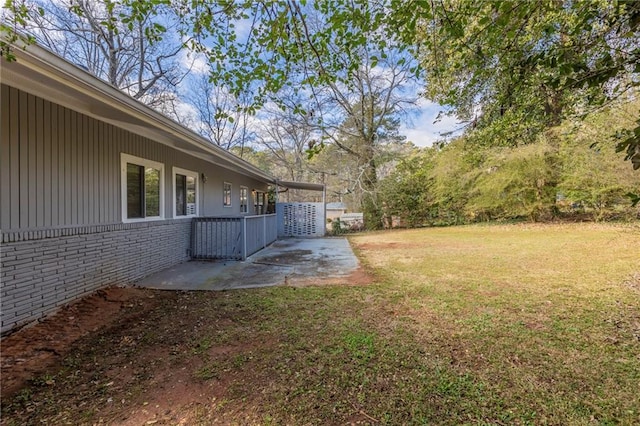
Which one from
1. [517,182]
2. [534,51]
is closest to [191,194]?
[534,51]

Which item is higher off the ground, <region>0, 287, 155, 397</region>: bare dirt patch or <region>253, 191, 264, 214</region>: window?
<region>253, 191, 264, 214</region>: window

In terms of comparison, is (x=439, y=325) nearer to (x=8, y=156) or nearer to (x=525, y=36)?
(x=525, y=36)

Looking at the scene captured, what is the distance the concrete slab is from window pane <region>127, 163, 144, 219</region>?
1225 mm

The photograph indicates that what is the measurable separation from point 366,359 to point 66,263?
394 centimetres


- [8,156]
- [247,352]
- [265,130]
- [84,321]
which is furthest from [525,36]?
[265,130]

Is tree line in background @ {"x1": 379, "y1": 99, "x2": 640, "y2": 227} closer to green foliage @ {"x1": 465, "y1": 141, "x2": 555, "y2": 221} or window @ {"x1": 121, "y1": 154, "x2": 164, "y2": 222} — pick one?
green foliage @ {"x1": 465, "y1": 141, "x2": 555, "y2": 221}

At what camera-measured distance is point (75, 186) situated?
3.97m

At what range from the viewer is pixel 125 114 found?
3.79 meters

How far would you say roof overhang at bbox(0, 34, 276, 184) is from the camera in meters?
2.40

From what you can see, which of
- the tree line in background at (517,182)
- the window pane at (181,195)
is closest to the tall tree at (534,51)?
the tree line in background at (517,182)

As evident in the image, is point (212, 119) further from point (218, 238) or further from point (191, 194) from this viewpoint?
point (218, 238)

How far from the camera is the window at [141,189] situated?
5012 mm

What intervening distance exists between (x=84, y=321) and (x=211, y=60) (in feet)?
11.1

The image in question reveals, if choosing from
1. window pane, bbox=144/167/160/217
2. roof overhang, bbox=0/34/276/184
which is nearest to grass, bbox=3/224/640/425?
window pane, bbox=144/167/160/217
